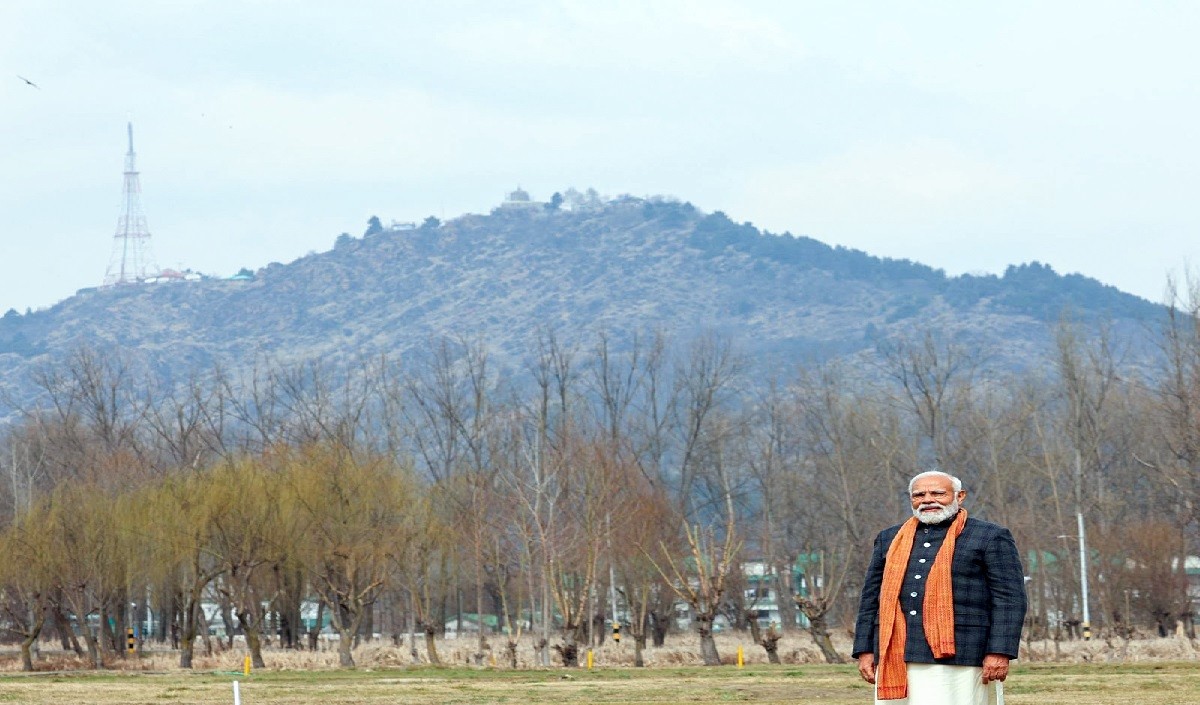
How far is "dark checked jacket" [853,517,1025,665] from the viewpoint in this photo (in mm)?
8617

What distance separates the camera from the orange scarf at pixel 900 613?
8633mm

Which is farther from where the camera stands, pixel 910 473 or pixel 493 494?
pixel 910 473

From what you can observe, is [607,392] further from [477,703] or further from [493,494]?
[477,703]

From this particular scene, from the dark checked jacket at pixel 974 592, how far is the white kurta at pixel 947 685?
5 centimetres

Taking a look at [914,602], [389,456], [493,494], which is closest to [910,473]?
[493,494]

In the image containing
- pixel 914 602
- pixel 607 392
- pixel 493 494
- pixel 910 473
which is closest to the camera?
pixel 914 602

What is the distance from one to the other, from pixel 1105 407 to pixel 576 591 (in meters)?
41.2

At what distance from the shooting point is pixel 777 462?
287 ft

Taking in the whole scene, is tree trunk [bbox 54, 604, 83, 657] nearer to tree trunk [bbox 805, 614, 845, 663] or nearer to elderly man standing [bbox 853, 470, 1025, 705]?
tree trunk [bbox 805, 614, 845, 663]

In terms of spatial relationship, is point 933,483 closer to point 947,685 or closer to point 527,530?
point 947,685

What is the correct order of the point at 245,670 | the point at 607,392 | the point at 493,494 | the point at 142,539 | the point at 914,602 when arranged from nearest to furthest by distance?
the point at 914,602 → the point at 245,670 → the point at 142,539 → the point at 493,494 → the point at 607,392

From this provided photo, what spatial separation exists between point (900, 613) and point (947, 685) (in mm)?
423

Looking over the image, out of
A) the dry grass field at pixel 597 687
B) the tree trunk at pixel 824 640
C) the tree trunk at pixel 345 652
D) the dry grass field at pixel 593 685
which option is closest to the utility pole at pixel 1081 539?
the tree trunk at pixel 824 640

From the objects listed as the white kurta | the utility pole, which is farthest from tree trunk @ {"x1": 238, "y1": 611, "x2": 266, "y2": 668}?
the white kurta
